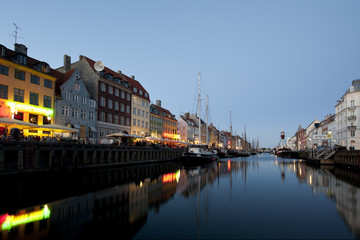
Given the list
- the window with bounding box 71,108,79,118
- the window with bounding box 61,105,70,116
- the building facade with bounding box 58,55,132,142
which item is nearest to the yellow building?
the window with bounding box 61,105,70,116

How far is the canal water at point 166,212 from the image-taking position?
11383mm

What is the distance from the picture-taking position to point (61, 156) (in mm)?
28922

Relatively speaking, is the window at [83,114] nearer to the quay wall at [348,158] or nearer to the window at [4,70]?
the window at [4,70]

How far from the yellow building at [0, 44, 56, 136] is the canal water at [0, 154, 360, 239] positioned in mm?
15278

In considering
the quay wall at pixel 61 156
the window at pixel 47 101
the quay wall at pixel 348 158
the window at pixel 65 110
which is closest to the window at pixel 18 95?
the window at pixel 47 101

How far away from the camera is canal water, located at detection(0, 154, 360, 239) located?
11383mm

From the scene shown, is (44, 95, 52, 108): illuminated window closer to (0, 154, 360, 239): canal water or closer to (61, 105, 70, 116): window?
(61, 105, 70, 116): window

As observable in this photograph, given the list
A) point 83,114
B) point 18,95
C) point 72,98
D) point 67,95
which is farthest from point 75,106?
point 18,95

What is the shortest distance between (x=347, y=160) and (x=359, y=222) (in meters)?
35.4

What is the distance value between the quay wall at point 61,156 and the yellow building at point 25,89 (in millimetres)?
6306

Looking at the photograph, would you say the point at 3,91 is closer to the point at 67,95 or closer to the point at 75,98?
the point at 67,95

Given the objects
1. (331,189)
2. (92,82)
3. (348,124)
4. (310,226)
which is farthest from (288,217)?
(348,124)

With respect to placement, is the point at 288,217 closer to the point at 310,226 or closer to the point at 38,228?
the point at 310,226

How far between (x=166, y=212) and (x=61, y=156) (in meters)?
18.2
